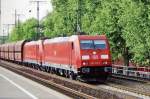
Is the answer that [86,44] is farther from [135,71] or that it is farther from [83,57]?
[135,71]

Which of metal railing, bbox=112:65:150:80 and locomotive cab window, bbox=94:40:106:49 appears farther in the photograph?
metal railing, bbox=112:65:150:80

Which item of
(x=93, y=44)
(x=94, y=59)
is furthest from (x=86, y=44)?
(x=94, y=59)

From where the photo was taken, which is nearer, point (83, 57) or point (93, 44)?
point (83, 57)

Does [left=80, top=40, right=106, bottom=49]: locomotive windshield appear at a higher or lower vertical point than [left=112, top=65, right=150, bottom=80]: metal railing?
higher

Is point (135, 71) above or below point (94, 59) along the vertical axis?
below

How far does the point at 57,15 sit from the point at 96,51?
44632mm

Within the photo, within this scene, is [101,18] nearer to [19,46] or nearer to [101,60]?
[101,60]

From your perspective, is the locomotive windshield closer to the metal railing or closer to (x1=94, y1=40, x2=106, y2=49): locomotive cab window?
(x1=94, y1=40, x2=106, y2=49): locomotive cab window

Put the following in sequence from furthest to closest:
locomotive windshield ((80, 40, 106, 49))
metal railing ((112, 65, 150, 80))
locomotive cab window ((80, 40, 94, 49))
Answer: metal railing ((112, 65, 150, 80)) < locomotive windshield ((80, 40, 106, 49)) < locomotive cab window ((80, 40, 94, 49))

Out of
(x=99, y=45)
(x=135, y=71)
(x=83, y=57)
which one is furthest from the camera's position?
(x=135, y=71)

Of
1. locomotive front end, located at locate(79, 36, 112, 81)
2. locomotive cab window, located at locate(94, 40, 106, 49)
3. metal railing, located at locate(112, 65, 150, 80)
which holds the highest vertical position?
locomotive cab window, located at locate(94, 40, 106, 49)

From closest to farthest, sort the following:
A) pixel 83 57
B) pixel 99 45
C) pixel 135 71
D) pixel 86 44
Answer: pixel 83 57
pixel 86 44
pixel 99 45
pixel 135 71

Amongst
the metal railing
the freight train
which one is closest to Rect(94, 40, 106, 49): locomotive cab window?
the freight train

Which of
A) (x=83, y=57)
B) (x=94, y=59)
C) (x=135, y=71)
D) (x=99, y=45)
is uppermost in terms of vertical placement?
(x=99, y=45)
